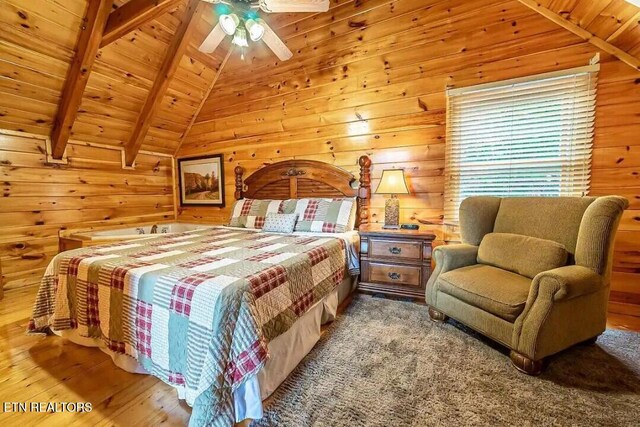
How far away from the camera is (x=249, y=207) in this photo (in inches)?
135

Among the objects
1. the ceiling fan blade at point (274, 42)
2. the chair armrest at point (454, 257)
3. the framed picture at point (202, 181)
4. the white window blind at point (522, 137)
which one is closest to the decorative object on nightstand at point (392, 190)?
the white window blind at point (522, 137)

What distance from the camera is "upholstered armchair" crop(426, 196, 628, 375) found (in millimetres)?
1533

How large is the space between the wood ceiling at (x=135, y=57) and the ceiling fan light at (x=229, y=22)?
674mm

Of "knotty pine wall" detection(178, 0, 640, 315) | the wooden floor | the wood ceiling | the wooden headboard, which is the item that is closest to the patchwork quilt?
the wooden floor

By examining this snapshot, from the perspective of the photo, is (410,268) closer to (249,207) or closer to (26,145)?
(249,207)

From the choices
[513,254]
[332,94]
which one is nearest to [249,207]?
[332,94]

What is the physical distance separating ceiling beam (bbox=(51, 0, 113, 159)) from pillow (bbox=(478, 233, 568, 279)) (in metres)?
3.92

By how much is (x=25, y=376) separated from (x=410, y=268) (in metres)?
2.81

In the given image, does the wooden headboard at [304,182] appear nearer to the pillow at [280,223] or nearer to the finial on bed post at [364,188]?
the finial on bed post at [364,188]

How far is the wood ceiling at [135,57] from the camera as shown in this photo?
7.36 ft

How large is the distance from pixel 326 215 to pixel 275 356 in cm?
163

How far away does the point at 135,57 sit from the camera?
3.16 m

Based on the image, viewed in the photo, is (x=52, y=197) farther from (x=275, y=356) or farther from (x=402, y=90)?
(x=402, y=90)

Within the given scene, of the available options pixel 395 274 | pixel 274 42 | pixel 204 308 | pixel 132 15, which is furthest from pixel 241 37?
pixel 395 274
